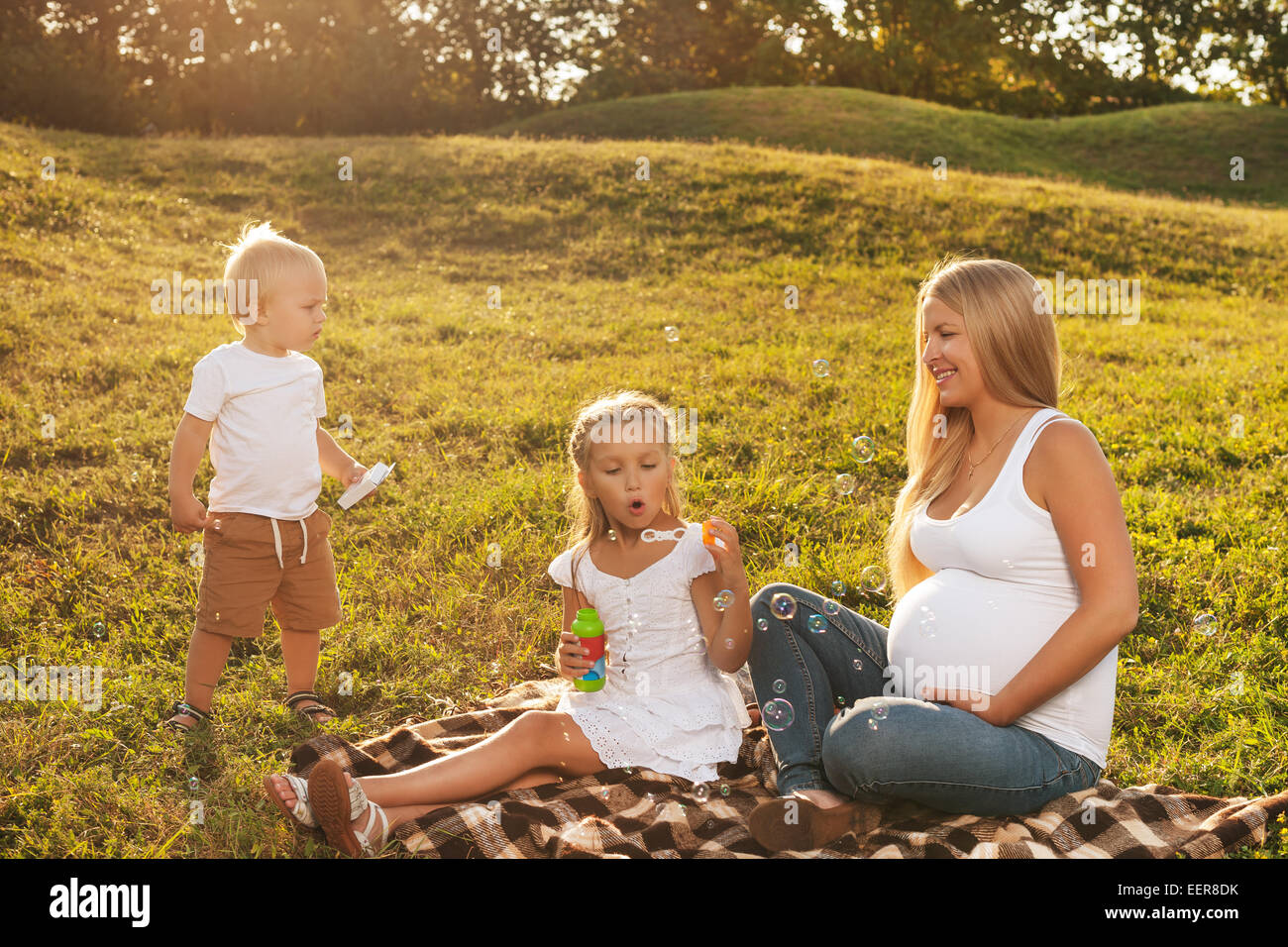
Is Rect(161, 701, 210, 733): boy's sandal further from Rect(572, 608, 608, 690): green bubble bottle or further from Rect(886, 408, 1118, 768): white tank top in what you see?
Rect(886, 408, 1118, 768): white tank top

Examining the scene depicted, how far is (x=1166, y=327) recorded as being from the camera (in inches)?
404

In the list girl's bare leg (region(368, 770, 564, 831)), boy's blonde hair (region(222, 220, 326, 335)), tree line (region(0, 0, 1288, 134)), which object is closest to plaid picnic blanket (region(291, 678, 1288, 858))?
girl's bare leg (region(368, 770, 564, 831))

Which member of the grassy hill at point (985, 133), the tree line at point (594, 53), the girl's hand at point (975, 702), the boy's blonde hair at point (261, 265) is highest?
the tree line at point (594, 53)

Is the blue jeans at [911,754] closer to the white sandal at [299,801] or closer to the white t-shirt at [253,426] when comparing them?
the white sandal at [299,801]

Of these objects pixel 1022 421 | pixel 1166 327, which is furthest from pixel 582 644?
pixel 1166 327

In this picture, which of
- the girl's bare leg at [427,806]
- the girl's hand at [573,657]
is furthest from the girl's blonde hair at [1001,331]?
the girl's bare leg at [427,806]

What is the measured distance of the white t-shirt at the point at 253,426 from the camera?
3686mm

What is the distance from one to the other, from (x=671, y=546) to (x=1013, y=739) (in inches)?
46.1

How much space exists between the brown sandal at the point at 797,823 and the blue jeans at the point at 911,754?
88mm

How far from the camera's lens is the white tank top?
2.80m

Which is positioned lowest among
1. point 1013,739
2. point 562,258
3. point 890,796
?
point 890,796

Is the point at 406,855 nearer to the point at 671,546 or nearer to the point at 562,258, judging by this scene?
the point at 671,546

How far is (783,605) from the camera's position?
3209 millimetres

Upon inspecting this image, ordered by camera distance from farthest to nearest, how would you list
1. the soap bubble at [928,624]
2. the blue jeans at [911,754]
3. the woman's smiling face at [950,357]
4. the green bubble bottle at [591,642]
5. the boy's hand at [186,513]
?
the boy's hand at [186,513], the green bubble bottle at [591,642], the woman's smiling face at [950,357], the soap bubble at [928,624], the blue jeans at [911,754]
